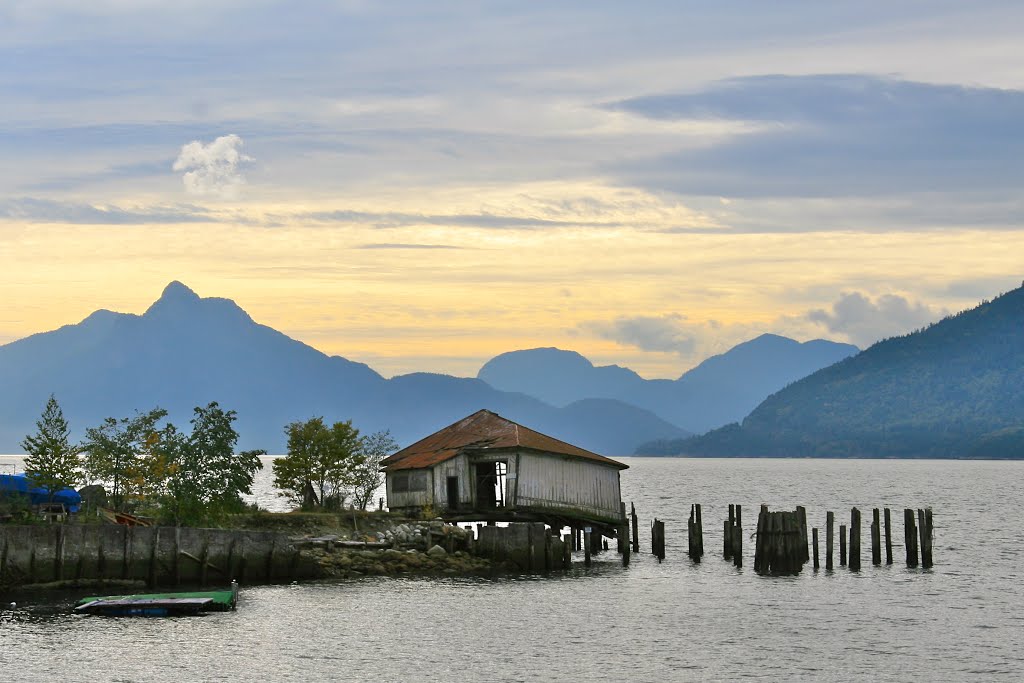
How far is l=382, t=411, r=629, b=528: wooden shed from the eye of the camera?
66.9 metres

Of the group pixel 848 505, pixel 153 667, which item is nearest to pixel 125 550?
pixel 153 667

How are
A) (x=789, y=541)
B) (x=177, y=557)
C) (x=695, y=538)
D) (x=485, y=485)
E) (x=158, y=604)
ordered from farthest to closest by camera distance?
1. (x=695, y=538)
2. (x=485, y=485)
3. (x=789, y=541)
4. (x=177, y=557)
5. (x=158, y=604)

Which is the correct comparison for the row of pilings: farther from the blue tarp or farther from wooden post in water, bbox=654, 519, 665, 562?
the blue tarp

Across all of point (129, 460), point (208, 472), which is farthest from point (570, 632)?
point (129, 460)

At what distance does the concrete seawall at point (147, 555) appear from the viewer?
173ft

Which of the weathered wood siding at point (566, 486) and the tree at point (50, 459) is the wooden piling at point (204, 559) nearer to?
the tree at point (50, 459)

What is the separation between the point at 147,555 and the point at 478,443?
18533 mm

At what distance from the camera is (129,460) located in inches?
3184

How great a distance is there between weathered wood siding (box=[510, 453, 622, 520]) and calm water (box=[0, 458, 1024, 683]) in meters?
4.00

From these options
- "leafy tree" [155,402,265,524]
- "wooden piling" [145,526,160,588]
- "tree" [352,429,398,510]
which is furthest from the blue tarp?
"tree" [352,429,398,510]

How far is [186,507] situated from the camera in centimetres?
6500

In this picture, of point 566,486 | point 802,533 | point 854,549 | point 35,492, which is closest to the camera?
point 802,533

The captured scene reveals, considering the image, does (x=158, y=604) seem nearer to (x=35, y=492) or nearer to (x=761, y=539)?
(x=35, y=492)

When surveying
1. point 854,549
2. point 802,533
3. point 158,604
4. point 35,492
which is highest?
point 35,492
